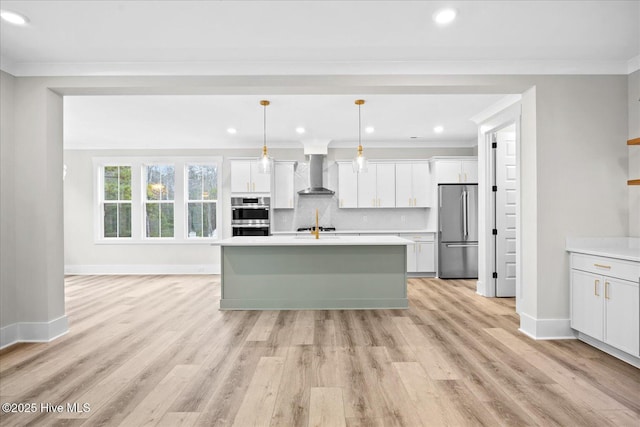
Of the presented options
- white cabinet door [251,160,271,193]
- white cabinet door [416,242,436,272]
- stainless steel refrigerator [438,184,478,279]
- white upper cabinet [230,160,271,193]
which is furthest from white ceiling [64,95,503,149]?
white cabinet door [416,242,436,272]

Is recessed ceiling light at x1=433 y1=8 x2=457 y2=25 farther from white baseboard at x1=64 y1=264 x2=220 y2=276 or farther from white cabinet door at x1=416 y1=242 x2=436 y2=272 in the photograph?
white baseboard at x1=64 y1=264 x2=220 y2=276

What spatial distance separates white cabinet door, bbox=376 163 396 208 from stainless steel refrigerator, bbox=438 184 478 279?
3.26 ft

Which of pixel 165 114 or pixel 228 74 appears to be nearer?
pixel 228 74

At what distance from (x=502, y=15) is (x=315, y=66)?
1.61 m

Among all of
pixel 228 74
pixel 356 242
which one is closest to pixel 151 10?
pixel 228 74

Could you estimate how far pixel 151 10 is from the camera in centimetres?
255

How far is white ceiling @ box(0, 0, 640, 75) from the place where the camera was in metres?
2.54

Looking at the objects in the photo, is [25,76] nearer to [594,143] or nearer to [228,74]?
[228,74]

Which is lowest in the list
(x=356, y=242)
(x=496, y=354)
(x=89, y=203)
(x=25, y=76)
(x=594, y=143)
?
(x=496, y=354)

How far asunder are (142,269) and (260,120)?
4.19m

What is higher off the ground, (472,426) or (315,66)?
(315,66)

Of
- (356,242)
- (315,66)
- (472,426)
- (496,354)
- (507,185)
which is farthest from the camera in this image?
(507,185)

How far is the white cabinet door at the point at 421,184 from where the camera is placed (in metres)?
7.10

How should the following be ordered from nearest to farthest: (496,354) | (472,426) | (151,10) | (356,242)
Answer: (472,426) → (151,10) → (496,354) → (356,242)
